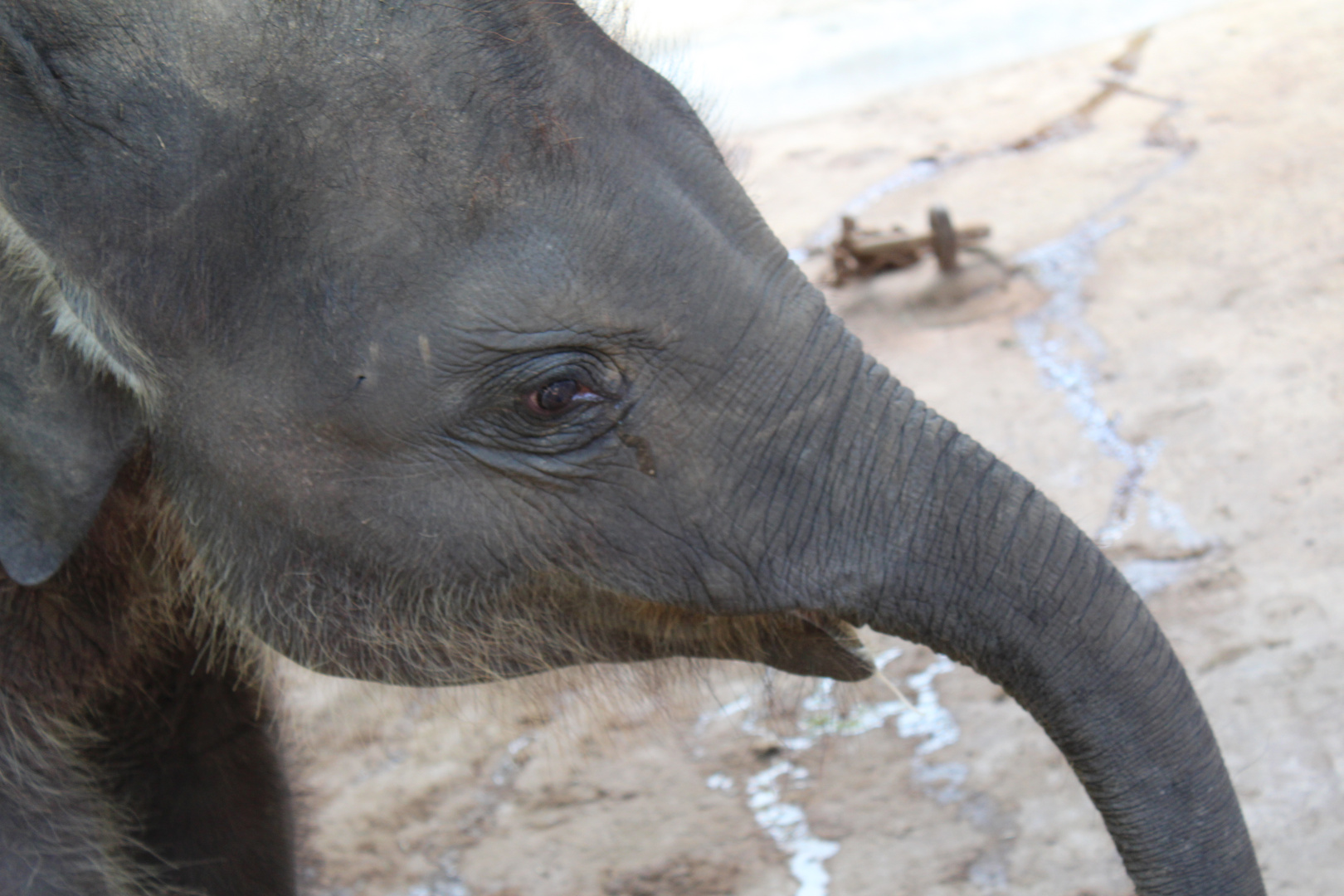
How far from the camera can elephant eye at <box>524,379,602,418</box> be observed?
1.80 m

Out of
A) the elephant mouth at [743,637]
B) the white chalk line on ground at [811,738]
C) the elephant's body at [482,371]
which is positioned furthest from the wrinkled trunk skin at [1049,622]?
the white chalk line on ground at [811,738]

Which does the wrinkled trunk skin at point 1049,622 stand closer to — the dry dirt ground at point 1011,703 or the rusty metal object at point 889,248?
the dry dirt ground at point 1011,703

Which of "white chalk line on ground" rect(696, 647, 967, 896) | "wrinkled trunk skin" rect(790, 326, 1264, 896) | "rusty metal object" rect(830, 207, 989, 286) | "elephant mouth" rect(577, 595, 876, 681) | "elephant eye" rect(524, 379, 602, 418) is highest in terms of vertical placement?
"elephant eye" rect(524, 379, 602, 418)

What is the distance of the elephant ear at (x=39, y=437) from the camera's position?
175 cm

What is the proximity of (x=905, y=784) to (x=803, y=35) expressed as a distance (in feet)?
22.1

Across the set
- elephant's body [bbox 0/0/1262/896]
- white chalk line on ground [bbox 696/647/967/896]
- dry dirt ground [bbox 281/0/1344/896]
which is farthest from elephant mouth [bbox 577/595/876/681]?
white chalk line on ground [bbox 696/647/967/896]

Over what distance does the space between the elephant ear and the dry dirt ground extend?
67 cm

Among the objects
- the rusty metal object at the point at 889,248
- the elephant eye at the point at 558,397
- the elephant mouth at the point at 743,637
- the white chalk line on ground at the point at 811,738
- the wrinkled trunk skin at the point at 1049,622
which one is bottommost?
the white chalk line on ground at the point at 811,738

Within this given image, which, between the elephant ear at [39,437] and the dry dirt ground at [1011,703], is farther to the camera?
the dry dirt ground at [1011,703]

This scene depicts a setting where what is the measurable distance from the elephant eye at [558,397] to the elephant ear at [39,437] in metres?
0.56

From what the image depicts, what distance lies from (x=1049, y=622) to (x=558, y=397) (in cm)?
68

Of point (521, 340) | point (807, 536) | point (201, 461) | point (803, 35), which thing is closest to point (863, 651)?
point (807, 536)

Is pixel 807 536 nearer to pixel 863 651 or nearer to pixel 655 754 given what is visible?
pixel 863 651

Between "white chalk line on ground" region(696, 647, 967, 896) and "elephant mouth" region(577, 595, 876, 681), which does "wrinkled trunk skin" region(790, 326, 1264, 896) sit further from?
"white chalk line on ground" region(696, 647, 967, 896)
